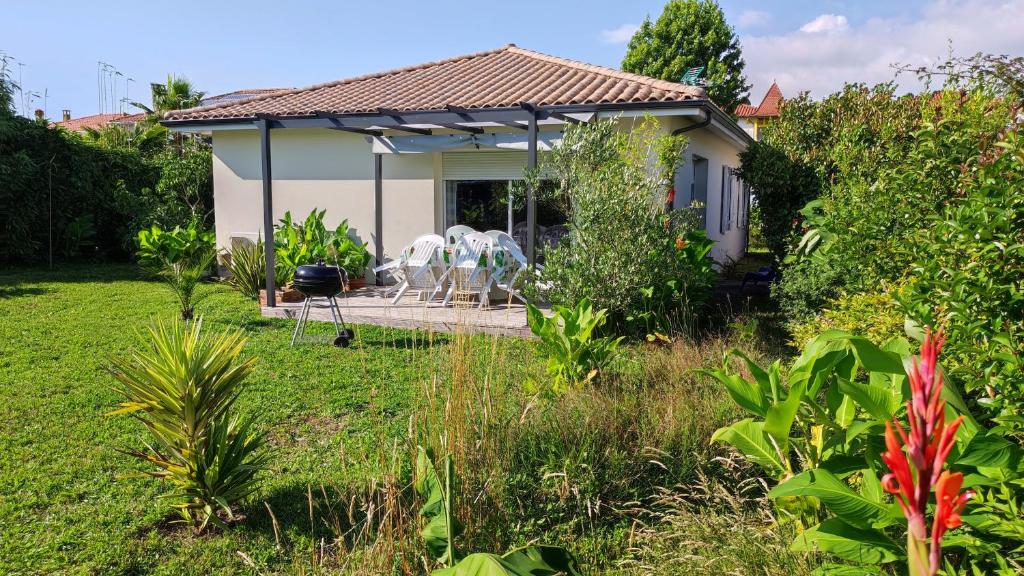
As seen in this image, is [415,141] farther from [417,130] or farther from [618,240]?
[618,240]

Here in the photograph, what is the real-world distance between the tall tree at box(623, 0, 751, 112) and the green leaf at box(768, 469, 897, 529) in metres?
32.3

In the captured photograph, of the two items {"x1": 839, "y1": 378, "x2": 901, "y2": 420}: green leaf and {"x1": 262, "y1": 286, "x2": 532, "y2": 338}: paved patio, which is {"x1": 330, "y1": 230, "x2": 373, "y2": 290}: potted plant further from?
{"x1": 839, "y1": 378, "x2": 901, "y2": 420}: green leaf

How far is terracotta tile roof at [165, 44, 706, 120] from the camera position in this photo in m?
10.5

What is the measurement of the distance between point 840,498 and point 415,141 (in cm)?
986

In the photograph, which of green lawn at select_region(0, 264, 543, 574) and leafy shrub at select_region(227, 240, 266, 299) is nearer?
green lawn at select_region(0, 264, 543, 574)

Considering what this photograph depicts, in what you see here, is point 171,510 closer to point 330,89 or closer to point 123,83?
point 330,89

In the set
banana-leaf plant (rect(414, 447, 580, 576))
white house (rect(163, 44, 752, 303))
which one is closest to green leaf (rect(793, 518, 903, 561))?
banana-leaf plant (rect(414, 447, 580, 576))

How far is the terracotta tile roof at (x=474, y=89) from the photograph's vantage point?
34.6 ft

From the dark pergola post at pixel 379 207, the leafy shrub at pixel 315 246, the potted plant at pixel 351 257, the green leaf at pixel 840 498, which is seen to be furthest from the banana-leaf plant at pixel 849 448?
the dark pergola post at pixel 379 207

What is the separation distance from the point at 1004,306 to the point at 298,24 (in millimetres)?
11734

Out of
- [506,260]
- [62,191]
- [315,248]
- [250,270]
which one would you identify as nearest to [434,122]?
[506,260]

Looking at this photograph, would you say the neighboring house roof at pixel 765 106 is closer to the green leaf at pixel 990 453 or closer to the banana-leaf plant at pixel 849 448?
the banana-leaf plant at pixel 849 448

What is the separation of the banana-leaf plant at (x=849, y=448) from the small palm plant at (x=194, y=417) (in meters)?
2.63

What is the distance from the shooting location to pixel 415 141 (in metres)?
11.2
